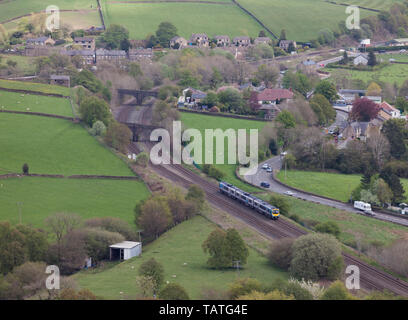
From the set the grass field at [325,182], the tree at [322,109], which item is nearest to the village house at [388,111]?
the tree at [322,109]

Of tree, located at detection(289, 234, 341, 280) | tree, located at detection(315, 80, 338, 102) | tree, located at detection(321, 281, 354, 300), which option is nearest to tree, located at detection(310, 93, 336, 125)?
tree, located at detection(315, 80, 338, 102)

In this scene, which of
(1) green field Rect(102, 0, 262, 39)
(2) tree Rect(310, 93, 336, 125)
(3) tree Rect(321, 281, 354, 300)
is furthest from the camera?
(1) green field Rect(102, 0, 262, 39)

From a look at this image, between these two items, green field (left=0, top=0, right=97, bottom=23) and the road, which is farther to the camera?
green field (left=0, top=0, right=97, bottom=23)

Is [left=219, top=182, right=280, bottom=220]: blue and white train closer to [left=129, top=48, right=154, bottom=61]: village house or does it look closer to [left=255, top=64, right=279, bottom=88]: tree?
[left=255, top=64, right=279, bottom=88]: tree

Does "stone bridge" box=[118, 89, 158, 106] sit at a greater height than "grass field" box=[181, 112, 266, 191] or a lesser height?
greater

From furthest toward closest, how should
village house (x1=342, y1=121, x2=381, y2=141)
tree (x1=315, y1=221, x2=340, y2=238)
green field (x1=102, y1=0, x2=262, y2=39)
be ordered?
green field (x1=102, y1=0, x2=262, y2=39)
village house (x1=342, y1=121, x2=381, y2=141)
tree (x1=315, y1=221, x2=340, y2=238)

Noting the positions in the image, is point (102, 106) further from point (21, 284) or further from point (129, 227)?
point (21, 284)
